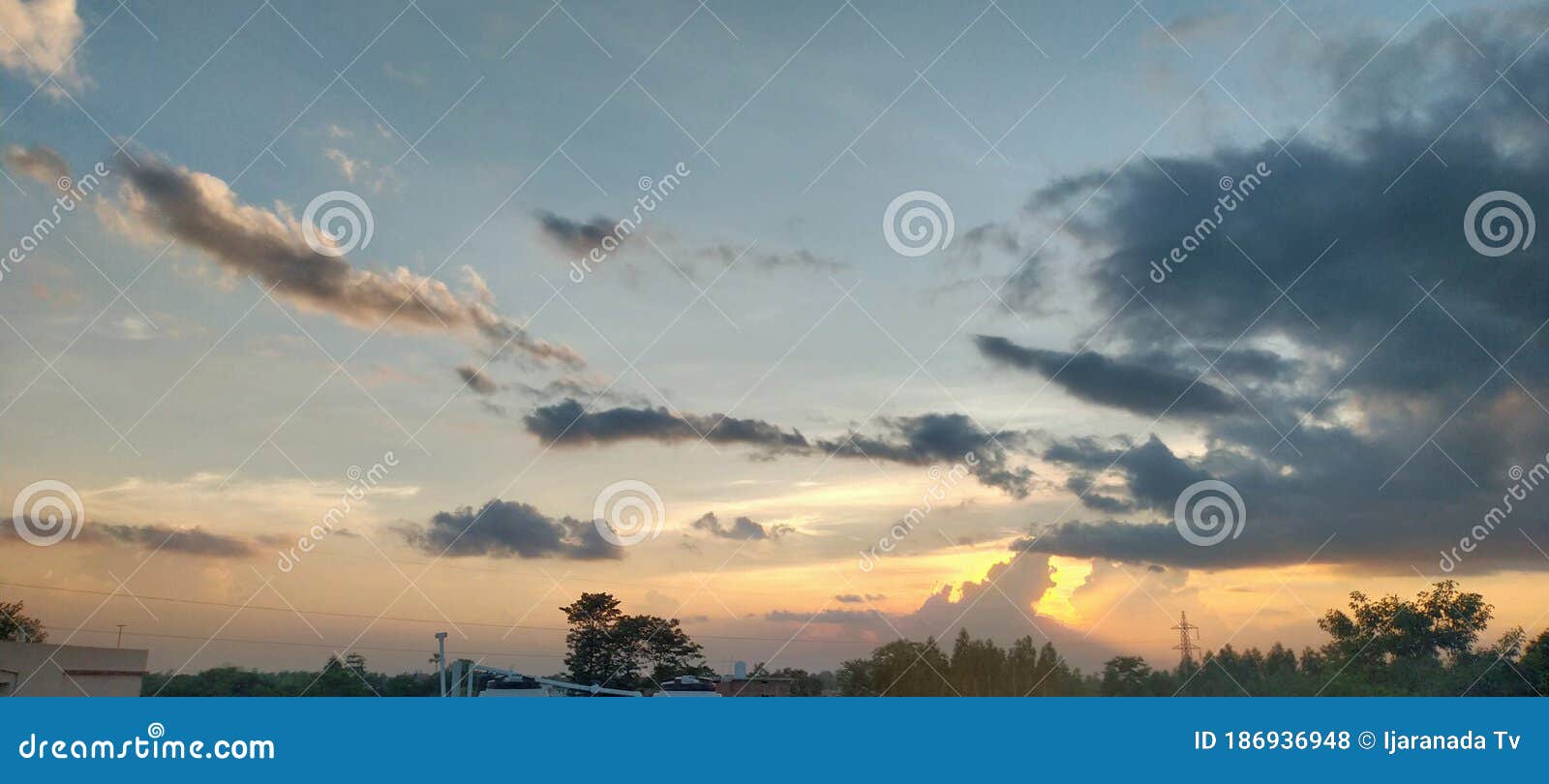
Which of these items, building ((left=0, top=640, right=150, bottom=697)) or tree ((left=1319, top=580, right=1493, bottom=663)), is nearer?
building ((left=0, top=640, right=150, bottom=697))

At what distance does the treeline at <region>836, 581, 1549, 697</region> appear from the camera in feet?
146

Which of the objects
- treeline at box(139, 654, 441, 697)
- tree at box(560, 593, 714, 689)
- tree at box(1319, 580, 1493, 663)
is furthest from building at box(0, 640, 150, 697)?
tree at box(1319, 580, 1493, 663)

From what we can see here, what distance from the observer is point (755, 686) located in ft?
174

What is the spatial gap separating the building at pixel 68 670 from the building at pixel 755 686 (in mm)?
24479

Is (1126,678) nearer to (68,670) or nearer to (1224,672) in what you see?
(1224,672)

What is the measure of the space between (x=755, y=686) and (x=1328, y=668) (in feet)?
76.4

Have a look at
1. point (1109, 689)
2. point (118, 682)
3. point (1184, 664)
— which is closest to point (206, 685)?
point (118, 682)

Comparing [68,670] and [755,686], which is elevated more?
[755,686]

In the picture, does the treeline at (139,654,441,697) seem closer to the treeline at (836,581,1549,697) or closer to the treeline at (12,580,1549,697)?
the treeline at (12,580,1549,697)

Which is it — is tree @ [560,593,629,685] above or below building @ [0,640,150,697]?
above

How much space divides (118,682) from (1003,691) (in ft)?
98.3

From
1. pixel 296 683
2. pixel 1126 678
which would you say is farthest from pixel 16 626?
pixel 1126 678

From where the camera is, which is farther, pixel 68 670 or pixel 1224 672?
pixel 1224 672

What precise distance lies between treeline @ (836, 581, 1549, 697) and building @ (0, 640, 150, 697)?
24.4 metres
